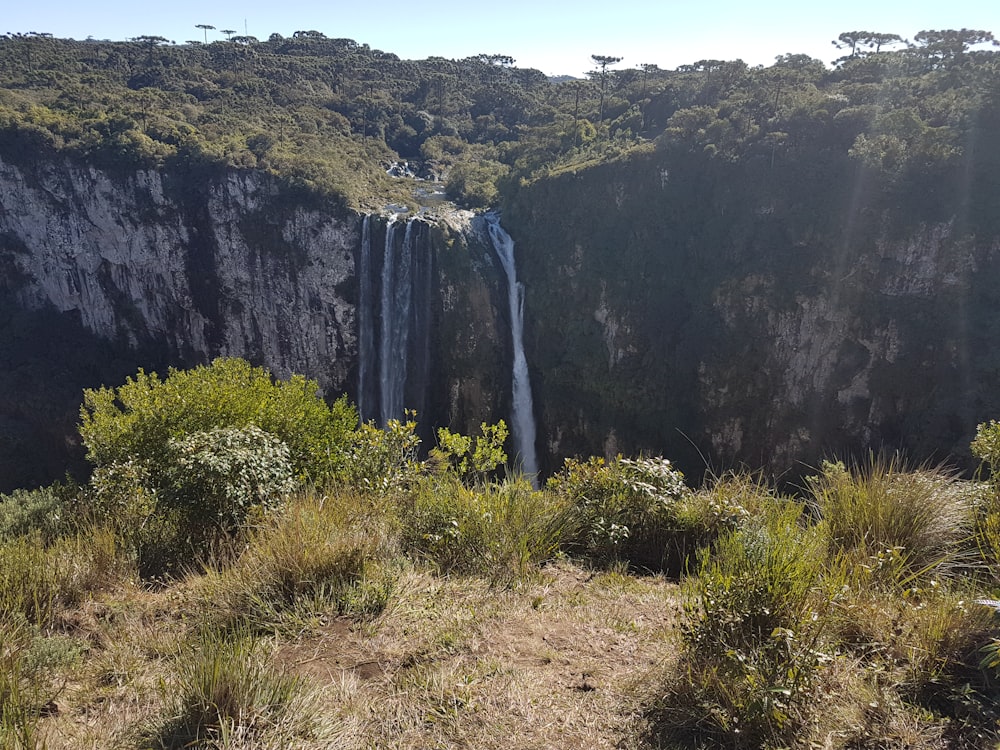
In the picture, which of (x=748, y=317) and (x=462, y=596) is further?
(x=748, y=317)

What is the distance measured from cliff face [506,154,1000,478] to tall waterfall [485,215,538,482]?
722mm

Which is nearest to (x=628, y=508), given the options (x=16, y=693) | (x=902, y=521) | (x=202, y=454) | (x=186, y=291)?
(x=902, y=521)

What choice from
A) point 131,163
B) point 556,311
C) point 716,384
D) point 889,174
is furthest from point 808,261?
point 131,163

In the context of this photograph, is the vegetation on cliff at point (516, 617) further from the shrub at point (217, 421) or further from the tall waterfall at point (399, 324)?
the tall waterfall at point (399, 324)

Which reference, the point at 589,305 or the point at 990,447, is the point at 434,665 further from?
the point at 589,305

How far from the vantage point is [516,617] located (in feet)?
12.9

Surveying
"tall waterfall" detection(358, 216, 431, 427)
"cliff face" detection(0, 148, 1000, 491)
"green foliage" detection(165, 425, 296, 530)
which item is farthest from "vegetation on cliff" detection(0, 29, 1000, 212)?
"green foliage" detection(165, 425, 296, 530)

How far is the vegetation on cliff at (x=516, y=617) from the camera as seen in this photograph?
2699 mm

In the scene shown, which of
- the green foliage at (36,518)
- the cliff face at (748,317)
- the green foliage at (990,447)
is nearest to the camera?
the green foliage at (990,447)

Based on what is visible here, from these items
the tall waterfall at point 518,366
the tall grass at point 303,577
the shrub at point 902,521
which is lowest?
the tall waterfall at point 518,366

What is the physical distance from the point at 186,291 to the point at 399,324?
1606 cm

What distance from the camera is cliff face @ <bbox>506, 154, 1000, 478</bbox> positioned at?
25.5 metres

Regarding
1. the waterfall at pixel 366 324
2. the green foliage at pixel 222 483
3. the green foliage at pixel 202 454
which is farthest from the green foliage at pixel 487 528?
the waterfall at pixel 366 324

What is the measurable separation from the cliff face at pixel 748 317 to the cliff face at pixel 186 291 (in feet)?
A: 15.7
